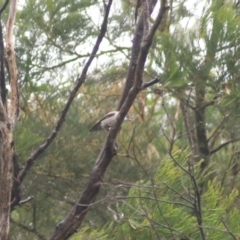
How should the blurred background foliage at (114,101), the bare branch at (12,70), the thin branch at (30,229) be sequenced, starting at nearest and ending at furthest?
the bare branch at (12,70), the blurred background foliage at (114,101), the thin branch at (30,229)

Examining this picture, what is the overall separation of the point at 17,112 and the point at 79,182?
2.60ft

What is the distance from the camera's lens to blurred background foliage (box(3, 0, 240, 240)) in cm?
179

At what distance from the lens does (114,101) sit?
2350 millimetres

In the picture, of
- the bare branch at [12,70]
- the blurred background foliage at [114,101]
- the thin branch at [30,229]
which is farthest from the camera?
the thin branch at [30,229]

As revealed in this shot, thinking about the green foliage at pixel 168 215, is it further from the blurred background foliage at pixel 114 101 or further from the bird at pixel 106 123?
the bird at pixel 106 123

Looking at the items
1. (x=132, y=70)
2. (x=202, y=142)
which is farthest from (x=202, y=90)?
(x=132, y=70)

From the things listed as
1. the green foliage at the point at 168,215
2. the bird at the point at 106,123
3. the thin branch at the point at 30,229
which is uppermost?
the bird at the point at 106,123

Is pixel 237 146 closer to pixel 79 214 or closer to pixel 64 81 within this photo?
pixel 64 81

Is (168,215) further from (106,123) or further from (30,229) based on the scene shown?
(30,229)

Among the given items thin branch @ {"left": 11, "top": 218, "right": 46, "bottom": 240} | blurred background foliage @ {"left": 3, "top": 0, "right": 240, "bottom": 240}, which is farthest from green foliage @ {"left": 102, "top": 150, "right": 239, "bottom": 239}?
thin branch @ {"left": 11, "top": 218, "right": 46, "bottom": 240}

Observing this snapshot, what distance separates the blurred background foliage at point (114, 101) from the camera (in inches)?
70.6

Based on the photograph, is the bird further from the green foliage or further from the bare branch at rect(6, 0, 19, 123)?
the bare branch at rect(6, 0, 19, 123)

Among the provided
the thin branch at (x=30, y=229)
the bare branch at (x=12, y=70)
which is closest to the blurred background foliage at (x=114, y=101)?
the thin branch at (x=30, y=229)

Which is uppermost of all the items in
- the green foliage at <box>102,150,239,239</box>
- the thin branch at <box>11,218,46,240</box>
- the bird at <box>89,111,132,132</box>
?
the bird at <box>89,111,132,132</box>
